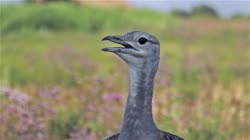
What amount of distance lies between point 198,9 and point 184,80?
25.6 meters

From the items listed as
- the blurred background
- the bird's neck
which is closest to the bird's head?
the bird's neck

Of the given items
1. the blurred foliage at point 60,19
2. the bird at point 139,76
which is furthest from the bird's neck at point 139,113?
the blurred foliage at point 60,19

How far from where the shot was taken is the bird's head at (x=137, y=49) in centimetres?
354

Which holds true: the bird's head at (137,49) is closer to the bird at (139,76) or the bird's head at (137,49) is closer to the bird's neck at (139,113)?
the bird at (139,76)

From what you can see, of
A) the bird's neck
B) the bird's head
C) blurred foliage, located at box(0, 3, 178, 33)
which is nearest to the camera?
the bird's head

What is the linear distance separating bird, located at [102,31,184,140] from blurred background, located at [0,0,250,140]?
2041mm

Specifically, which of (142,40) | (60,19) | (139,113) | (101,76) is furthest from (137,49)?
(60,19)

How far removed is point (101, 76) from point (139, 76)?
324 centimetres

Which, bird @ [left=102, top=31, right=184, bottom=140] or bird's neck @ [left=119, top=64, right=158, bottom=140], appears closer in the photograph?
bird @ [left=102, top=31, right=184, bottom=140]

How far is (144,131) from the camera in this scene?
3.82 metres

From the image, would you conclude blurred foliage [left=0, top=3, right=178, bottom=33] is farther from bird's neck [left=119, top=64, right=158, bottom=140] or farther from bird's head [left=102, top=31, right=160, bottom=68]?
bird's head [left=102, top=31, right=160, bottom=68]

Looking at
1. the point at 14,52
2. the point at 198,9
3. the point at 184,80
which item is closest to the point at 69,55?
the point at 14,52

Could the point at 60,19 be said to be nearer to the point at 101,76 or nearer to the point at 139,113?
the point at 101,76

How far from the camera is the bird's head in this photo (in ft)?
11.6
